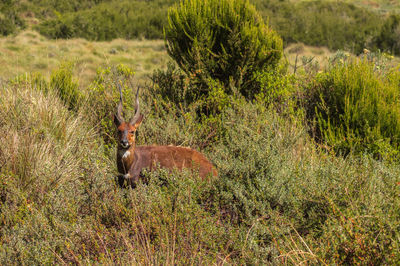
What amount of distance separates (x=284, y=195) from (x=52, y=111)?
4309mm

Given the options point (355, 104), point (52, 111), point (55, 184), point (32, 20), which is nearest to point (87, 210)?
point (55, 184)

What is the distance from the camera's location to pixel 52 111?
657 centimetres

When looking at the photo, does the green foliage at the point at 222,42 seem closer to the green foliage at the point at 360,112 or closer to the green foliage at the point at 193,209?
the green foliage at the point at 360,112

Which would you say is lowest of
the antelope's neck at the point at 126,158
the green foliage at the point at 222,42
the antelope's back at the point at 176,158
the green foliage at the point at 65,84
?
the antelope's back at the point at 176,158

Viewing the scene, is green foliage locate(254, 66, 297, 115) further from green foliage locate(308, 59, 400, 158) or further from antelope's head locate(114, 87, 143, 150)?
antelope's head locate(114, 87, 143, 150)

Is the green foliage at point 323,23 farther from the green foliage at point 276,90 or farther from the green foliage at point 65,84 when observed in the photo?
the green foliage at point 65,84

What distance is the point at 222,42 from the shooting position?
828cm

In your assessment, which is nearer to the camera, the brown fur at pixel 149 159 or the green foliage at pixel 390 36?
the brown fur at pixel 149 159

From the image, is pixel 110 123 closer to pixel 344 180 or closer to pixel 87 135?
pixel 87 135

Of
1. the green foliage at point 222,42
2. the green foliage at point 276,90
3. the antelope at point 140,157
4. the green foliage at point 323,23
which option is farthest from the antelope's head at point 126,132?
the green foliage at point 323,23

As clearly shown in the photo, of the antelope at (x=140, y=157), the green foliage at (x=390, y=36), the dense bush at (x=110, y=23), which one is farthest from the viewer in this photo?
the dense bush at (x=110, y=23)

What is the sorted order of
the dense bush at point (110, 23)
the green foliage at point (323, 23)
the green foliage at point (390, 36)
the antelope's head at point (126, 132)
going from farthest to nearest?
the green foliage at point (323, 23), the dense bush at point (110, 23), the green foliage at point (390, 36), the antelope's head at point (126, 132)

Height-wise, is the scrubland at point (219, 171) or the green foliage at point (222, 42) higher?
the green foliage at point (222, 42)

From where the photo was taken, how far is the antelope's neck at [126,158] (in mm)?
4973
